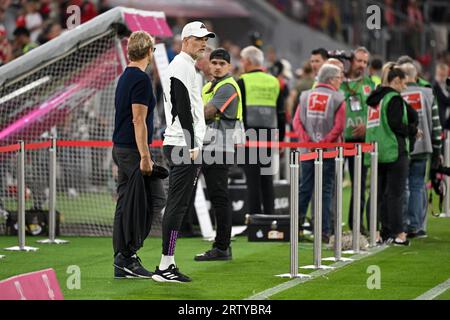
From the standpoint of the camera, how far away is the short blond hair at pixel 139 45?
1229 cm

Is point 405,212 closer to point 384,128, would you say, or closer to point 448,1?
point 384,128

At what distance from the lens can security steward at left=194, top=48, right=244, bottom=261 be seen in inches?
546

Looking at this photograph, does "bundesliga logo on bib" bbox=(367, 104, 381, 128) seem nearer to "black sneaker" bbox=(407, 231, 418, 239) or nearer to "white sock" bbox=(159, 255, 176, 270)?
"black sneaker" bbox=(407, 231, 418, 239)

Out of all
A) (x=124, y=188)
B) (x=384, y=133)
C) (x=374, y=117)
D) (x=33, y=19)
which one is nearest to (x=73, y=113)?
(x=374, y=117)

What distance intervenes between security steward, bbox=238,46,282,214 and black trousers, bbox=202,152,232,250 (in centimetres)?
237

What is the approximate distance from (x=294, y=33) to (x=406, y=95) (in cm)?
1688

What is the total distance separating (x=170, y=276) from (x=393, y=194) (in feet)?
13.0

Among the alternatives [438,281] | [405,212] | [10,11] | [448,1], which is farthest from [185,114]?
[448,1]

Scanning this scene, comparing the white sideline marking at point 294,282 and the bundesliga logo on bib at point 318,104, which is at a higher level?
the bundesliga logo on bib at point 318,104

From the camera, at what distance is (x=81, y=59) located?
55.8ft

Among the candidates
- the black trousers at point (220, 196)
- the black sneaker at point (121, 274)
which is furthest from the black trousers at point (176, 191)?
the black trousers at point (220, 196)

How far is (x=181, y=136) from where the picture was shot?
12.3m

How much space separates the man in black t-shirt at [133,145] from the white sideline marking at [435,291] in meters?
2.59

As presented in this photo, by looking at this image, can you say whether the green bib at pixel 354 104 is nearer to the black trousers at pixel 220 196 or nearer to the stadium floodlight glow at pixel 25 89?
the black trousers at pixel 220 196
